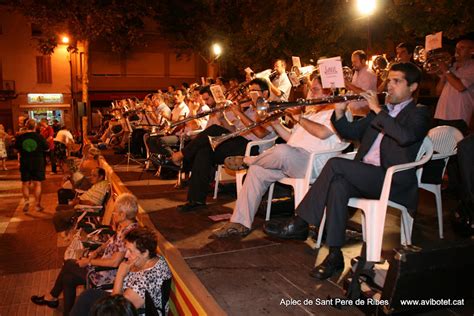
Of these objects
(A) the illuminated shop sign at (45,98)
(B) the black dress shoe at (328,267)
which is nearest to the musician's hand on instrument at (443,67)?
(B) the black dress shoe at (328,267)

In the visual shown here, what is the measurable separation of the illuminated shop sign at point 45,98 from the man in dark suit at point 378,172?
97.0 feet

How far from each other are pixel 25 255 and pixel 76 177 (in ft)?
5.89

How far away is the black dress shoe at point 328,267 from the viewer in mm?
3258

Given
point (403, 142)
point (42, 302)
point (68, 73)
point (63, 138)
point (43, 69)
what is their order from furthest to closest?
point (68, 73)
point (43, 69)
point (63, 138)
point (42, 302)
point (403, 142)

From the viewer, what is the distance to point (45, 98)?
96.6 ft

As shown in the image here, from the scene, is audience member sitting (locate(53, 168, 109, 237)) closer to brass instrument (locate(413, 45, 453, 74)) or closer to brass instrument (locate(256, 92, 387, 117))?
brass instrument (locate(256, 92, 387, 117))

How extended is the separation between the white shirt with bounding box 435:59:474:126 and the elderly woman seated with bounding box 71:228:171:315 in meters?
4.21

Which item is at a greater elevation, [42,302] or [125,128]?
[125,128]

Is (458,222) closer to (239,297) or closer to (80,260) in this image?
(239,297)

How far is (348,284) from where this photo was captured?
2834 mm

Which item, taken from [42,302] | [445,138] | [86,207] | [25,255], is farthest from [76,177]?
[445,138]

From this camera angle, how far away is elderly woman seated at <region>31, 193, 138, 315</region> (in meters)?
4.40

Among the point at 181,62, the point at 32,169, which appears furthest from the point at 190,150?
the point at 181,62

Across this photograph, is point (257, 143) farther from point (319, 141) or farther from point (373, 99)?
point (373, 99)
